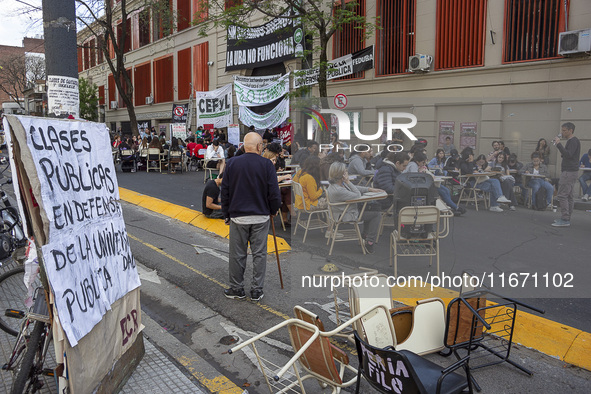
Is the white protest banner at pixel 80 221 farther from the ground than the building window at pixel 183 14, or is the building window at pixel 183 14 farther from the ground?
the building window at pixel 183 14

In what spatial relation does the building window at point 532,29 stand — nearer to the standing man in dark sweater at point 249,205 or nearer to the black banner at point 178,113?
the standing man in dark sweater at point 249,205

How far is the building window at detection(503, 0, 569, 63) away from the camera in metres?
11.5

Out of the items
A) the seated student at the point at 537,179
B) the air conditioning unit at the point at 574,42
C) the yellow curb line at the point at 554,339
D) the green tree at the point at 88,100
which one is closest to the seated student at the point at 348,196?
the seated student at the point at 537,179

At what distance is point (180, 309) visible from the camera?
522 cm

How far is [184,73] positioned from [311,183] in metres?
24.0

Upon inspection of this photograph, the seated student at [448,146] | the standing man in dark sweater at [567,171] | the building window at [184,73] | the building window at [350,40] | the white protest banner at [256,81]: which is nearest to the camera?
the standing man in dark sweater at [567,171]

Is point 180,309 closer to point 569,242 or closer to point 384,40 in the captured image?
point 569,242

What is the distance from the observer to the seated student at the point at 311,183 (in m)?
5.33

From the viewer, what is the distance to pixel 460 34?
528 inches

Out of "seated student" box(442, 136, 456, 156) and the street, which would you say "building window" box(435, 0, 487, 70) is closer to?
the street

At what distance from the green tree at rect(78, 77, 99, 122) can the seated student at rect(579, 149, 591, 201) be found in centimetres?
4148

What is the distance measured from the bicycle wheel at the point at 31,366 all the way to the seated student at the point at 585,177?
474 cm

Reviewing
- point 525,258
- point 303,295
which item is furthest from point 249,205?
point 525,258

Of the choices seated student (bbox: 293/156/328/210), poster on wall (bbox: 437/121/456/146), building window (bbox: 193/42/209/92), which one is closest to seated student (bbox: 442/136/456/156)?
poster on wall (bbox: 437/121/456/146)
